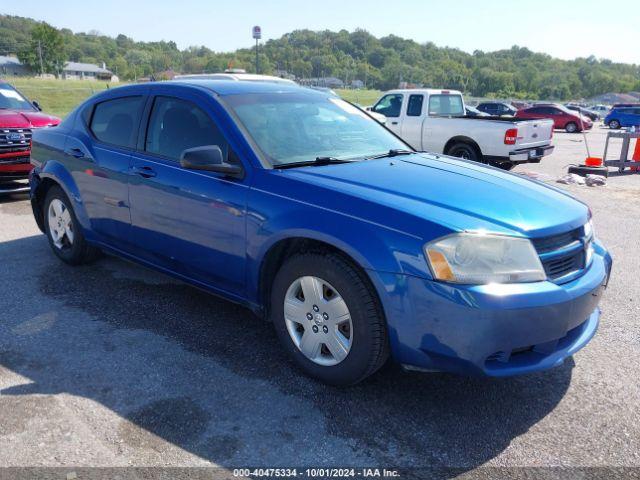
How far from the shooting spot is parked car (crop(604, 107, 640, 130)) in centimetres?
3347

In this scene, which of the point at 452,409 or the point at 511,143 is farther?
the point at 511,143

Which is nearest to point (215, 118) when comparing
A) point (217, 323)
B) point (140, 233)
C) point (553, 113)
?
point (140, 233)

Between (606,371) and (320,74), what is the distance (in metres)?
146

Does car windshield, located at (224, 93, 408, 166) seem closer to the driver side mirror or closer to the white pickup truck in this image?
the driver side mirror

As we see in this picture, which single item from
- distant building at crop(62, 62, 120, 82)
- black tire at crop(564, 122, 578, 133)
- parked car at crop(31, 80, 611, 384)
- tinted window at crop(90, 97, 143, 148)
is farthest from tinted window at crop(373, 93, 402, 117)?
distant building at crop(62, 62, 120, 82)

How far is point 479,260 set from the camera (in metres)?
2.68

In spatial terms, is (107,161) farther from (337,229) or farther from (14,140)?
(14,140)

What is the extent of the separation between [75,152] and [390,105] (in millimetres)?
9524

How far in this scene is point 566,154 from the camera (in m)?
18.1

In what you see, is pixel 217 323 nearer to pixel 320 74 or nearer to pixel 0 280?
pixel 0 280

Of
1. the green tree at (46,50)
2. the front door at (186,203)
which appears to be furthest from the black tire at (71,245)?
the green tree at (46,50)

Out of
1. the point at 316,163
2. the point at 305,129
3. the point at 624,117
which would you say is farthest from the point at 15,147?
the point at 624,117

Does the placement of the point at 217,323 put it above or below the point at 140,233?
below

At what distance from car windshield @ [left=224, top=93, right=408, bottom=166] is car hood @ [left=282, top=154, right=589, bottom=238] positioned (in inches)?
9.7
